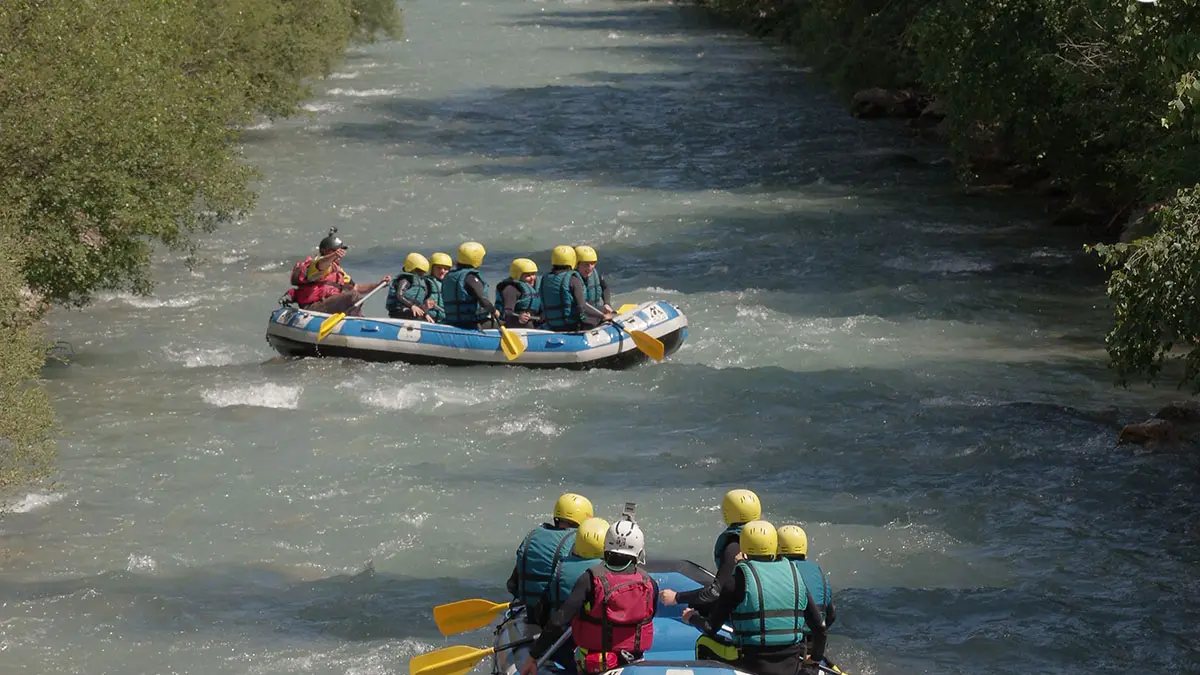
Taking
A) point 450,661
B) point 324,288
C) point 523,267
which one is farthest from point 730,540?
point 324,288

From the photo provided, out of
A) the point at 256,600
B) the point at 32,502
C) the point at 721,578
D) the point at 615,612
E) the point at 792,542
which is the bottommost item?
the point at 256,600

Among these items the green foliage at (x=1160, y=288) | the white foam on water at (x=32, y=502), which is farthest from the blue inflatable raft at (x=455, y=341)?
the green foliage at (x=1160, y=288)

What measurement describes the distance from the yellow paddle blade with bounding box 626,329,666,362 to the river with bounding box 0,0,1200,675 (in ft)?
1.07

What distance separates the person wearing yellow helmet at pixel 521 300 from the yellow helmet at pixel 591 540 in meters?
10.1

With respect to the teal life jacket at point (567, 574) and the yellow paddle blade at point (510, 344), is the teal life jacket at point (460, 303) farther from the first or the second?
the teal life jacket at point (567, 574)

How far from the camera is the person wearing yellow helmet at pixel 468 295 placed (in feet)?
66.9

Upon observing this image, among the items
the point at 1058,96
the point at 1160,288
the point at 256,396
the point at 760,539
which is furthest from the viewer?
the point at 1058,96

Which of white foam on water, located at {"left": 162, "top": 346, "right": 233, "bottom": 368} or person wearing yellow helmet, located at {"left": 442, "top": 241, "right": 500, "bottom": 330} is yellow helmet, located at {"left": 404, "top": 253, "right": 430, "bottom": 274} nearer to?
person wearing yellow helmet, located at {"left": 442, "top": 241, "right": 500, "bottom": 330}

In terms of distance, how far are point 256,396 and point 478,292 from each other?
113 inches

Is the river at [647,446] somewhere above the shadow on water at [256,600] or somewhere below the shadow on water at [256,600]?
above

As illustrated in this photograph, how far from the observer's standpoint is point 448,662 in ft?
37.1

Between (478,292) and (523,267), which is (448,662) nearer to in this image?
(478,292)

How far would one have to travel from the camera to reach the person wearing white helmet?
33.3 feet

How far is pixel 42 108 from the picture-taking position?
61.1 ft
